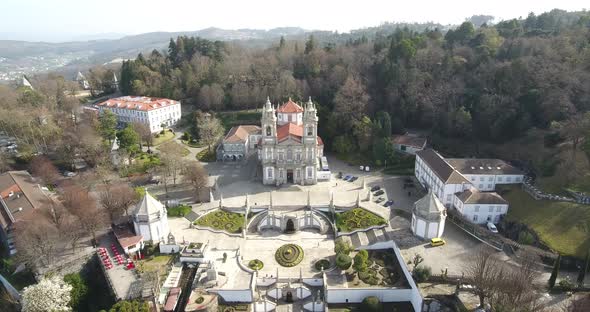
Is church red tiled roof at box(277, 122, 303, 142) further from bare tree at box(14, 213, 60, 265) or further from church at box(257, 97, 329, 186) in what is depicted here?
bare tree at box(14, 213, 60, 265)

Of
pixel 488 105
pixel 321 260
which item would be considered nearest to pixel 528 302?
pixel 321 260

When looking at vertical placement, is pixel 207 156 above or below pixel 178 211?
above

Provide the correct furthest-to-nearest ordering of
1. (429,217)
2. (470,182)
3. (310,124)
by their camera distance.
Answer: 1. (310,124)
2. (470,182)
3. (429,217)

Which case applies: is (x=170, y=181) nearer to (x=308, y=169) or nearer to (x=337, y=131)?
(x=308, y=169)

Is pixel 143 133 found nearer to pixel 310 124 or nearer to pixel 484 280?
pixel 310 124

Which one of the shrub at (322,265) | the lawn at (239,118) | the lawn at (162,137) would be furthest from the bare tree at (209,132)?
the shrub at (322,265)

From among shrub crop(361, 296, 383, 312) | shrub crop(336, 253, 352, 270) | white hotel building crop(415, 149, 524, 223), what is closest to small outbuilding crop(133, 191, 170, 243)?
shrub crop(336, 253, 352, 270)

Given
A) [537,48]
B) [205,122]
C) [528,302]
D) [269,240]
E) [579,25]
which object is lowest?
[269,240]

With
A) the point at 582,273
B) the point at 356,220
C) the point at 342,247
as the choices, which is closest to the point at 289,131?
the point at 356,220
